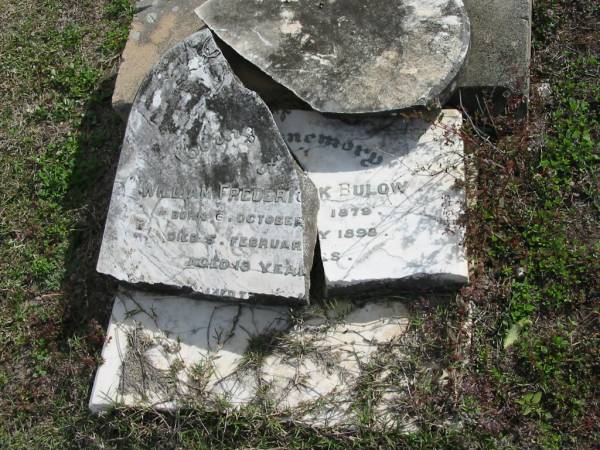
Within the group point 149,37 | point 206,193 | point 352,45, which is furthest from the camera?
point 149,37

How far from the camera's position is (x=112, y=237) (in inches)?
138

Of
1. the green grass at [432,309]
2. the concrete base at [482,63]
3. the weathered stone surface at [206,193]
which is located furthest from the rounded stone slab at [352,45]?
the green grass at [432,309]

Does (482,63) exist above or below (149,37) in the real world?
below

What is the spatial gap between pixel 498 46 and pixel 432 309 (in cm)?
133

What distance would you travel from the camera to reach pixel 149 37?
4.17m

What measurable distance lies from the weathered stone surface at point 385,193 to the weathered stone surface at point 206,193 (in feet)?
0.48

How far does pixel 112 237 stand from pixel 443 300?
1525 millimetres

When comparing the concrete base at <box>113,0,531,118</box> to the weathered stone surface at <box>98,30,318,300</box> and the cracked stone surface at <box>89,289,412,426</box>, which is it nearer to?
the weathered stone surface at <box>98,30,318,300</box>

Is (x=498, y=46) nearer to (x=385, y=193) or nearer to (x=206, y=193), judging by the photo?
(x=385, y=193)

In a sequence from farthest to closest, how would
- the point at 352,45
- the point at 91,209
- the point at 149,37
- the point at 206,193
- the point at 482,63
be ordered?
1. the point at 91,209
2. the point at 149,37
3. the point at 482,63
4. the point at 352,45
5. the point at 206,193

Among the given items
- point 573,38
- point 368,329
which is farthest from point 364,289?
point 573,38

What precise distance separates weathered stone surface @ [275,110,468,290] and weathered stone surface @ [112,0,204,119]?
2.77 feet

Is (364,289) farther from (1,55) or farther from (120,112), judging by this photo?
(1,55)

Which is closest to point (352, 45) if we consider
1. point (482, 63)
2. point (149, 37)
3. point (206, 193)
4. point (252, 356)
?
point (482, 63)
